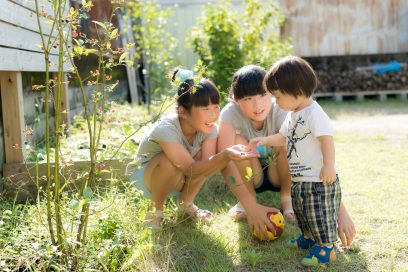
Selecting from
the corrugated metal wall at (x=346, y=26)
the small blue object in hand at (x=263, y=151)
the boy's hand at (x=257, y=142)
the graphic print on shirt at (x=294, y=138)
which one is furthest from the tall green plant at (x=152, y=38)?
the graphic print on shirt at (x=294, y=138)

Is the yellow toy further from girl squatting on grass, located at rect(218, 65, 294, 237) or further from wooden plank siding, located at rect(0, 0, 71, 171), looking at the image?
wooden plank siding, located at rect(0, 0, 71, 171)

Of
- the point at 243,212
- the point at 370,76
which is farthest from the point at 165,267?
the point at 370,76

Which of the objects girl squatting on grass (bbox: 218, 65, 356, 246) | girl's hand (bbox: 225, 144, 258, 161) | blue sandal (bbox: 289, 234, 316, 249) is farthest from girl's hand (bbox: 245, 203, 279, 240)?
girl's hand (bbox: 225, 144, 258, 161)

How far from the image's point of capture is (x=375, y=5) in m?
10.7

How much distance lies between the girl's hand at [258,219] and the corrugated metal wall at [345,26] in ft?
26.6

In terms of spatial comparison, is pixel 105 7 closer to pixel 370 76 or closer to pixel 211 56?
pixel 211 56

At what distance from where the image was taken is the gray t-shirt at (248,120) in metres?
3.24

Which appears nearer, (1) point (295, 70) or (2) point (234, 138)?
(1) point (295, 70)

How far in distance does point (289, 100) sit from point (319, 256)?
0.74 m

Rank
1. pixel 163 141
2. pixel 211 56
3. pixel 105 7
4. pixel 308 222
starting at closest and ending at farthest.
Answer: pixel 308 222 < pixel 163 141 < pixel 211 56 < pixel 105 7

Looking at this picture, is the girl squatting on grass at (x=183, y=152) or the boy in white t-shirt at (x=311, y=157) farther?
the girl squatting on grass at (x=183, y=152)

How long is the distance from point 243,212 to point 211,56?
3.90 meters

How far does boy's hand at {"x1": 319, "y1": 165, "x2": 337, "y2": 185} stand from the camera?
2.45 meters

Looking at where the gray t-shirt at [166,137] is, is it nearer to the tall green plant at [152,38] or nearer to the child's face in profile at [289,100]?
the child's face in profile at [289,100]
